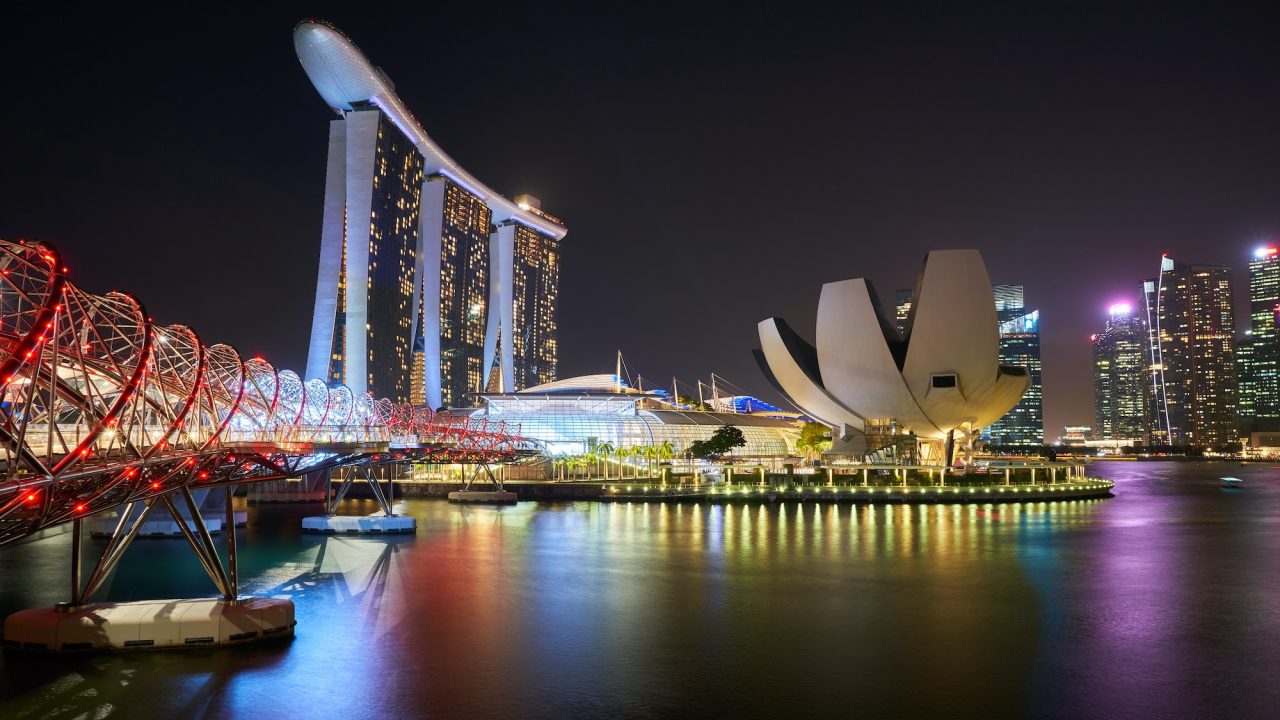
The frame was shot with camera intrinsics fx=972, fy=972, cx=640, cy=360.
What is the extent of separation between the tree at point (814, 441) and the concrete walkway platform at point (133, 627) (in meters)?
58.3

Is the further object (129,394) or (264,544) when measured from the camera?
(264,544)

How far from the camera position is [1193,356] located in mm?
184375

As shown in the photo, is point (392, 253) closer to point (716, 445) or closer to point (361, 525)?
point (716, 445)

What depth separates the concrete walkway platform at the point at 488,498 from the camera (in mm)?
55406

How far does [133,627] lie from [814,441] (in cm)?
5948

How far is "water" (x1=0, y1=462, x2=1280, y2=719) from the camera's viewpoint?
13047mm

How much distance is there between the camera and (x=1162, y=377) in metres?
189

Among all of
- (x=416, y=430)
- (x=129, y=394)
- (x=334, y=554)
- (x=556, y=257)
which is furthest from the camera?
(x=556, y=257)

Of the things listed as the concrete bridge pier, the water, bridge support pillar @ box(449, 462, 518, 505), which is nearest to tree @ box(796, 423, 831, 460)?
bridge support pillar @ box(449, 462, 518, 505)

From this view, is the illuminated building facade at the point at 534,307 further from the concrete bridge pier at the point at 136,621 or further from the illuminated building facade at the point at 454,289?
the concrete bridge pier at the point at 136,621

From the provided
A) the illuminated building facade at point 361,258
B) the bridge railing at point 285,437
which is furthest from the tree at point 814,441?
the bridge railing at point 285,437

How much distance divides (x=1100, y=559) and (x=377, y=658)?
21.1m

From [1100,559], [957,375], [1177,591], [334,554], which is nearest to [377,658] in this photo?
[334,554]

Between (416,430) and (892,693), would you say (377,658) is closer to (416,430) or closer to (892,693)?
(892,693)
